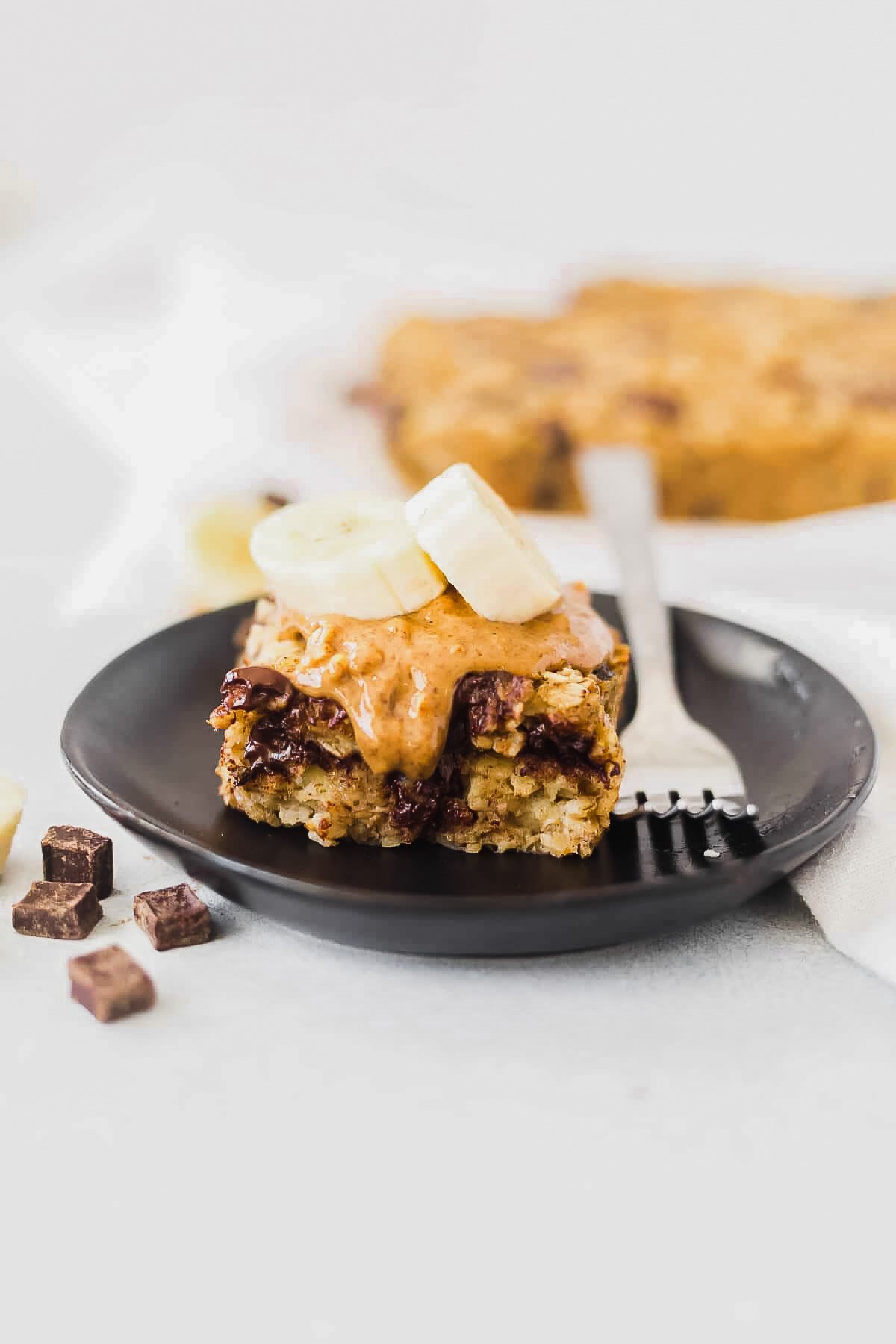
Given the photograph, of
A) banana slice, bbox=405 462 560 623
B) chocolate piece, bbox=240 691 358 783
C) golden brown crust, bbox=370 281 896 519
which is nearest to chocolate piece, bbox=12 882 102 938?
chocolate piece, bbox=240 691 358 783

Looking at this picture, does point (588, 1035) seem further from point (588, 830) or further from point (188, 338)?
point (188, 338)

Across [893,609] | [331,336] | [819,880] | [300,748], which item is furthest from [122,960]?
[331,336]

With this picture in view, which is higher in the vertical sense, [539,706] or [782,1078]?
[539,706]

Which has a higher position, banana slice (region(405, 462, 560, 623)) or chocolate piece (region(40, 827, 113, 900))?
banana slice (region(405, 462, 560, 623))

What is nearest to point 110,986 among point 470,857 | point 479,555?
point 470,857

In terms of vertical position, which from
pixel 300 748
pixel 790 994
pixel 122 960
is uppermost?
pixel 300 748

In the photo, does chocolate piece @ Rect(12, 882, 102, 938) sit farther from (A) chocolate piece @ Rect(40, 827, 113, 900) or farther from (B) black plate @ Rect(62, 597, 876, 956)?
(B) black plate @ Rect(62, 597, 876, 956)
